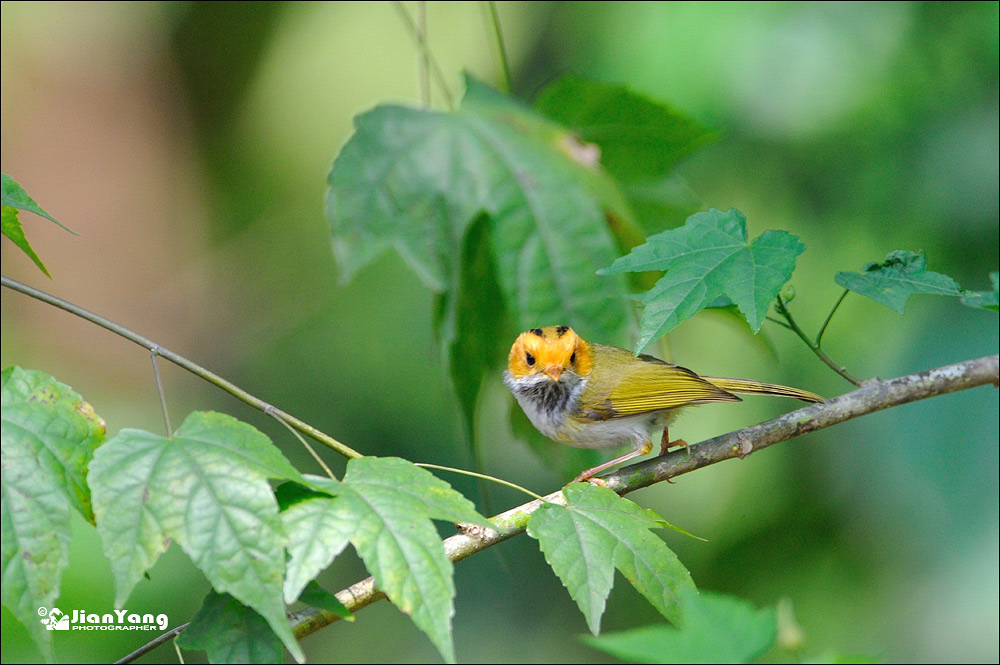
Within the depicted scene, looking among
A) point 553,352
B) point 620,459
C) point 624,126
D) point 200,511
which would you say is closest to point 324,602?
point 200,511

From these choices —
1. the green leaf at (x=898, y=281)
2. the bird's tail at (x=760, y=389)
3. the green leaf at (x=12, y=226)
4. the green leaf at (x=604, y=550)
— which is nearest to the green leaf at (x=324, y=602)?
the green leaf at (x=604, y=550)

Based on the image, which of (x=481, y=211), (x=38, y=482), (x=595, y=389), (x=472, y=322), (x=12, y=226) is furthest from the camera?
(x=472, y=322)

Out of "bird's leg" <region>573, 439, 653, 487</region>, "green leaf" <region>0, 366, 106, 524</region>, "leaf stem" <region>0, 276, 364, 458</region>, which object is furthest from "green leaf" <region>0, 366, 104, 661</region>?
"bird's leg" <region>573, 439, 653, 487</region>

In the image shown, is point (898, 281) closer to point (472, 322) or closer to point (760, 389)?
point (760, 389)

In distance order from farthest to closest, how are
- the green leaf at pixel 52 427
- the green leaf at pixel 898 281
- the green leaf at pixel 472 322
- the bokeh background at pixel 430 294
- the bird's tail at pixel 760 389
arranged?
the bokeh background at pixel 430 294, the green leaf at pixel 472 322, the bird's tail at pixel 760 389, the green leaf at pixel 898 281, the green leaf at pixel 52 427

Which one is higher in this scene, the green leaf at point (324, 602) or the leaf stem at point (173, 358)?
the leaf stem at point (173, 358)

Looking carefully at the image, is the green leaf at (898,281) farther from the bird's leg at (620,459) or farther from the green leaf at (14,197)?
the green leaf at (14,197)

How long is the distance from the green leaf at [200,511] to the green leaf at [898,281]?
137 cm

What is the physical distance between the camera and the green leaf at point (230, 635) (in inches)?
62.7

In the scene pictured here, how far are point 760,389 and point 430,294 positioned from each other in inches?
94.1

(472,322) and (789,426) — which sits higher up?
(472,322)

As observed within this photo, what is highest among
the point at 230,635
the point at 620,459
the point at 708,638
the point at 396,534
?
the point at 620,459

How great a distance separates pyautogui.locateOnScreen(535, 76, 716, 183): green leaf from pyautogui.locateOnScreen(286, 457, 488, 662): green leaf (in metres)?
2.04

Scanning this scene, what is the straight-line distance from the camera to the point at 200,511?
149cm
